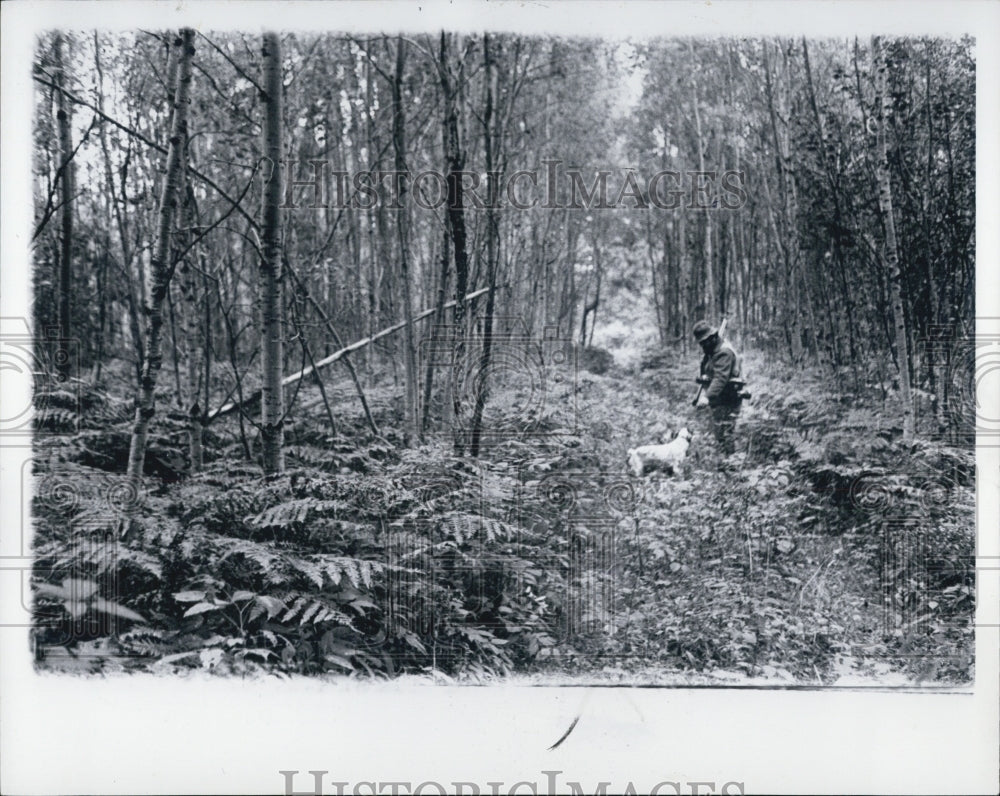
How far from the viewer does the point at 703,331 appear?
3102 millimetres

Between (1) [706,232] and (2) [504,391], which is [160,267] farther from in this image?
(1) [706,232]

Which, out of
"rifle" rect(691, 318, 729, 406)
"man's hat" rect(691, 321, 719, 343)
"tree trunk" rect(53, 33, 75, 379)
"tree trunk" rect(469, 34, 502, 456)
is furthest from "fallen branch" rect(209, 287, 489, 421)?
"rifle" rect(691, 318, 729, 406)

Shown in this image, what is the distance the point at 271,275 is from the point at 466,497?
5.40ft

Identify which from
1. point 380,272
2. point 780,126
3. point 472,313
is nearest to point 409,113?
point 380,272

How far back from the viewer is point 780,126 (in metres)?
3.17

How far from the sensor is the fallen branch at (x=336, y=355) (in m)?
3.15

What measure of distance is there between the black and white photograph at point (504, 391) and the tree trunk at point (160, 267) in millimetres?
26

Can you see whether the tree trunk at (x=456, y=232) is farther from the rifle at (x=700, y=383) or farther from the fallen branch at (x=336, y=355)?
the rifle at (x=700, y=383)

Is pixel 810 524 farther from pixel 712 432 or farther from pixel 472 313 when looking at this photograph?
pixel 472 313

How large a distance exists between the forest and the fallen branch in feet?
0.07

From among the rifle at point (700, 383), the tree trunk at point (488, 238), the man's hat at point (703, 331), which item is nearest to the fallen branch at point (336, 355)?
the tree trunk at point (488, 238)

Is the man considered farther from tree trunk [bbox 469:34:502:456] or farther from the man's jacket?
tree trunk [bbox 469:34:502:456]

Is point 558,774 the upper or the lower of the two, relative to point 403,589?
lower

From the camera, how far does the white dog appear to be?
3115 mm
